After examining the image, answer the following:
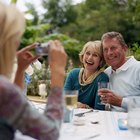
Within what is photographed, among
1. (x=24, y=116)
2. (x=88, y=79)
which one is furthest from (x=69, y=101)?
(x=88, y=79)

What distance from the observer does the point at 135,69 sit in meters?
2.46

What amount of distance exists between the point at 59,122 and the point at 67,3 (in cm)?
1721

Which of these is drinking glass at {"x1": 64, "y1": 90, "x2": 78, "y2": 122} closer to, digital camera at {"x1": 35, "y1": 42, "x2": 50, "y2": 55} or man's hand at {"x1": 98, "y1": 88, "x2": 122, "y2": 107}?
digital camera at {"x1": 35, "y1": 42, "x2": 50, "y2": 55}

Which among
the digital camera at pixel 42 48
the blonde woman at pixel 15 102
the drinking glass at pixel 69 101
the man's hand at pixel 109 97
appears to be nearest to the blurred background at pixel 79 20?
the man's hand at pixel 109 97

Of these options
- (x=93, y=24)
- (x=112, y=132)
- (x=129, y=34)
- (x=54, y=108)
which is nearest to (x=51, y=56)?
(x=54, y=108)

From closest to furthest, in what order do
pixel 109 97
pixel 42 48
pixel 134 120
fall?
pixel 42 48 < pixel 134 120 < pixel 109 97

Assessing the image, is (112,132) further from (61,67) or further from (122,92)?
(122,92)

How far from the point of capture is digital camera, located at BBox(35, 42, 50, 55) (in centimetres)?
124

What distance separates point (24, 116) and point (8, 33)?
26 centimetres

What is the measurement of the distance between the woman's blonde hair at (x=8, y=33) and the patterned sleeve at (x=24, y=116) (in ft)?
0.24

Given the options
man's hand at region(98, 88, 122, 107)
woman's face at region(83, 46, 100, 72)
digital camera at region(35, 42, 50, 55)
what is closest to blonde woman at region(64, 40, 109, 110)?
woman's face at region(83, 46, 100, 72)

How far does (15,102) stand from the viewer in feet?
3.17

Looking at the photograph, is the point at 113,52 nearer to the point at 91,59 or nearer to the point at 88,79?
the point at 91,59

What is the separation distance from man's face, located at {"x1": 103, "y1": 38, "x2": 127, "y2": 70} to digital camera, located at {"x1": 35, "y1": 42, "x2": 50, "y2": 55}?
123cm
